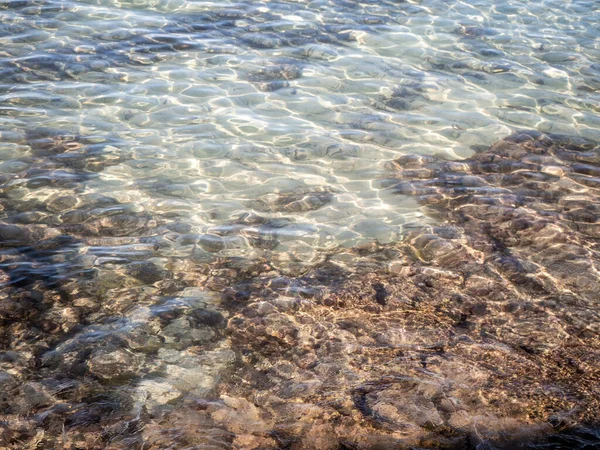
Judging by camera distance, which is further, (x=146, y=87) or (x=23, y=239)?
(x=146, y=87)

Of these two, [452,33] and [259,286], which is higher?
[452,33]

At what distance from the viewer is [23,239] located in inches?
195

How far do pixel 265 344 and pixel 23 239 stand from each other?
89.5 inches

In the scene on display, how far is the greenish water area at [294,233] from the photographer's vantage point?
363cm

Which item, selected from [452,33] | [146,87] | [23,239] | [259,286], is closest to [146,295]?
[259,286]

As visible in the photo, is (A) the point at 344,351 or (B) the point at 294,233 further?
(B) the point at 294,233

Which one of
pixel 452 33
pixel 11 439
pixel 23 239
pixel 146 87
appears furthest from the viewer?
pixel 452 33

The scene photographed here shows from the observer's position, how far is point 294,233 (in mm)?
5246

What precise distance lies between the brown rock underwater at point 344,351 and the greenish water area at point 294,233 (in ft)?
0.05

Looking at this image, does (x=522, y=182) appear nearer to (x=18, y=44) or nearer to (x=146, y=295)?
(x=146, y=295)

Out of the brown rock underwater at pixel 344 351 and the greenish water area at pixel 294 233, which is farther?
the greenish water area at pixel 294 233

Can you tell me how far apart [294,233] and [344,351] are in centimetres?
144

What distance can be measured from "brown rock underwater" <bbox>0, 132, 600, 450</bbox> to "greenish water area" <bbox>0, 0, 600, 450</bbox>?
17 millimetres

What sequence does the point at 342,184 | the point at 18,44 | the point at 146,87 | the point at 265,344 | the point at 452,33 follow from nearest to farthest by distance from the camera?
1. the point at 265,344
2. the point at 342,184
3. the point at 146,87
4. the point at 18,44
5. the point at 452,33
